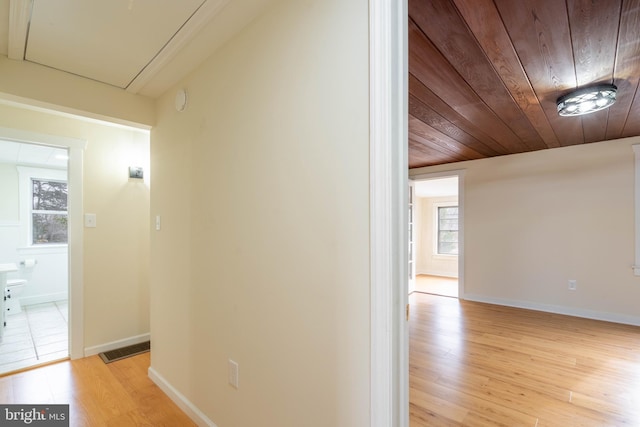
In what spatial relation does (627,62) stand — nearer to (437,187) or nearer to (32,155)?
(437,187)

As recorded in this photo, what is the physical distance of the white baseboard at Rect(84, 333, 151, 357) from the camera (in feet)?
8.95

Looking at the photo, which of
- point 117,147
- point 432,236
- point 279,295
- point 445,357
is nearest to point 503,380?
point 445,357

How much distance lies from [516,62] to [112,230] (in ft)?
12.2

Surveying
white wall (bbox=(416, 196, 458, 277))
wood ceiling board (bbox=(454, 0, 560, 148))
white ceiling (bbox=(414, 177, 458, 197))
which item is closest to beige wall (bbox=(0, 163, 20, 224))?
wood ceiling board (bbox=(454, 0, 560, 148))

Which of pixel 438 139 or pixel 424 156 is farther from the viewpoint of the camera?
pixel 424 156

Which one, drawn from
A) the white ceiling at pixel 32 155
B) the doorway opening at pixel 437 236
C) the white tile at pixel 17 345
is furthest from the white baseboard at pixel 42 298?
the doorway opening at pixel 437 236

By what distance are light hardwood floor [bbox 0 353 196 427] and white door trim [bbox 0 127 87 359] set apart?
0.21m

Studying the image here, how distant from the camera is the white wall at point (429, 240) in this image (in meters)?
7.57

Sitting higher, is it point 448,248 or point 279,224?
point 279,224

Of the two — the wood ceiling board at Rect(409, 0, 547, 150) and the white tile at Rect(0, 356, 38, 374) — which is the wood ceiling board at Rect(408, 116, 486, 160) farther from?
the white tile at Rect(0, 356, 38, 374)

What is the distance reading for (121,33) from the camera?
1.57 meters

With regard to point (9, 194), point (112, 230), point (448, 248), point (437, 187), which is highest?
point (437, 187)

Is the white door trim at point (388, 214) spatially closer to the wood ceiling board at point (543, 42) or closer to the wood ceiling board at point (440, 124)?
the wood ceiling board at point (543, 42)

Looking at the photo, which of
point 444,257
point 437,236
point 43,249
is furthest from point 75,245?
point 437,236
